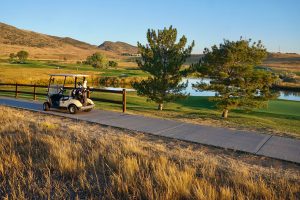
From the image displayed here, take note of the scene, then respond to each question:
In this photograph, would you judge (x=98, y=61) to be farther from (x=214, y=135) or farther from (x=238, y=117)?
(x=214, y=135)

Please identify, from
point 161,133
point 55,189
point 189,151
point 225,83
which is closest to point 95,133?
point 161,133

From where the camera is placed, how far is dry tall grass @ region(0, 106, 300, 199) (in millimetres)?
5281

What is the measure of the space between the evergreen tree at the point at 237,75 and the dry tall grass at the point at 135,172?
11577 mm

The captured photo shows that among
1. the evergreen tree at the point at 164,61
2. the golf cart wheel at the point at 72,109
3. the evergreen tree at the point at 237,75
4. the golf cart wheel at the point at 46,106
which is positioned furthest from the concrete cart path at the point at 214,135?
the evergreen tree at the point at 164,61

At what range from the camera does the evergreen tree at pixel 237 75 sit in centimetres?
1986

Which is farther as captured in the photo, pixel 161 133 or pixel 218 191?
pixel 161 133

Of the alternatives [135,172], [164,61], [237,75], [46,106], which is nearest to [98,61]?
[164,61]

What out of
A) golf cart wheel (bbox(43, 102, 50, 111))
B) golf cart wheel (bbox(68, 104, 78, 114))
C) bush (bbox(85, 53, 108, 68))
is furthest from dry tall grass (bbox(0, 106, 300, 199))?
bush (bbox(85, 53, 108, 68))

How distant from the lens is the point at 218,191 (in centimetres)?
532

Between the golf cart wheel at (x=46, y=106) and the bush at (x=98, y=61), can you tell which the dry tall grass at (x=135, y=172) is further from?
the bush at (x=98, y=61)

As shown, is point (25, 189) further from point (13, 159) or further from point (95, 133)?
point (95, 133)

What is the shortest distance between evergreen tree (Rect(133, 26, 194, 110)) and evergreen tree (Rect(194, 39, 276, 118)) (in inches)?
107

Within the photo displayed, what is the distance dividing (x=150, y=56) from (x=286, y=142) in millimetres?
15038

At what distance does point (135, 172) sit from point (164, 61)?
59.9 ft
